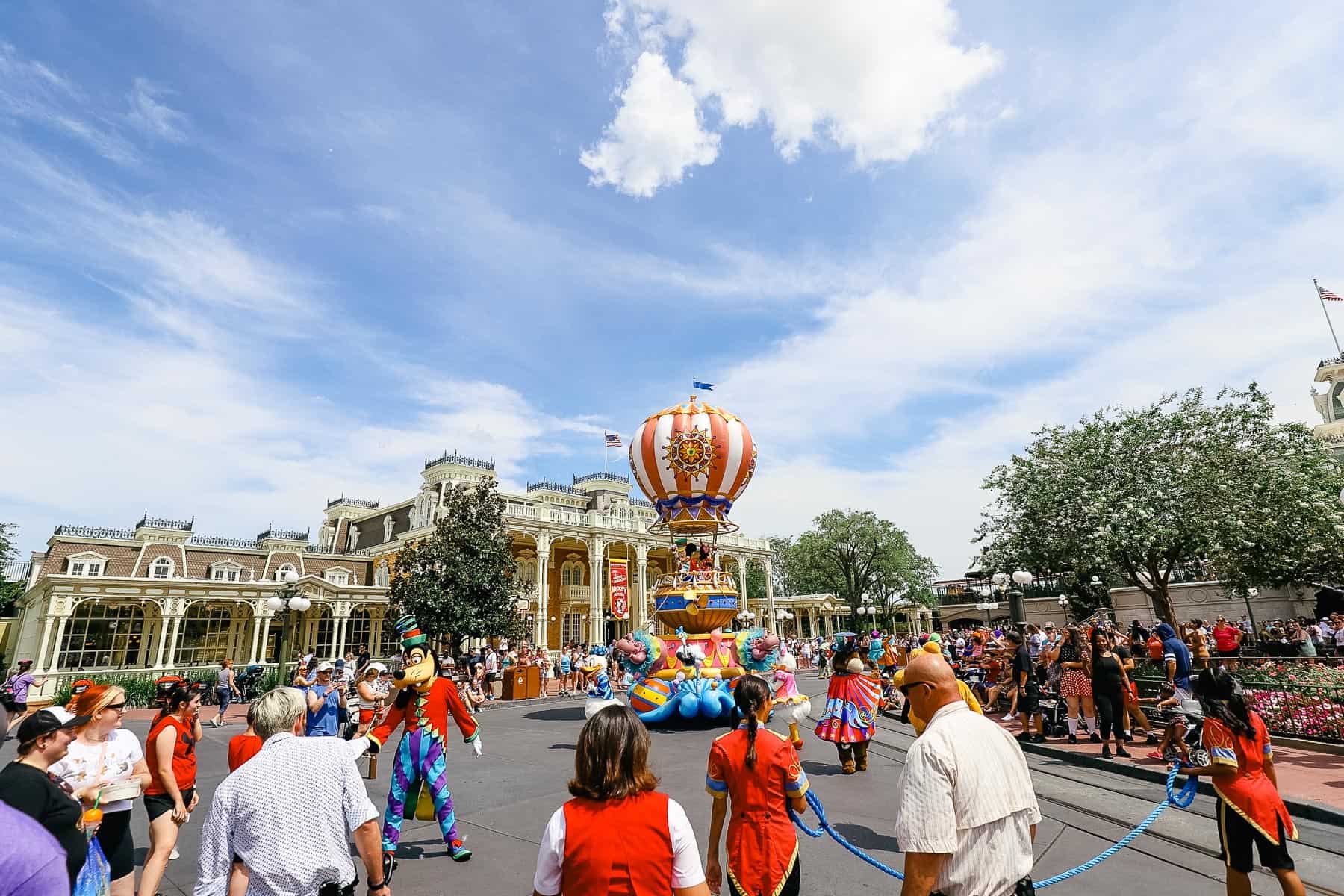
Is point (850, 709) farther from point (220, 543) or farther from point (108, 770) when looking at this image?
point (220, 543)

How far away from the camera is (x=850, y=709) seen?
8367mm

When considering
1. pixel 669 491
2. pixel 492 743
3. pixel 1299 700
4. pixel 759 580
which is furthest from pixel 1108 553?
pixel 759 580

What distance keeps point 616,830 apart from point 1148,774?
8305 millimetres

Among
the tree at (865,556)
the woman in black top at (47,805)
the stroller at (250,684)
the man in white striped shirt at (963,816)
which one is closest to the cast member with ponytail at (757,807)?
the man in white striped shirt at (963,816)

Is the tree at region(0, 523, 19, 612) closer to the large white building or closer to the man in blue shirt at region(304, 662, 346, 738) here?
the large white building

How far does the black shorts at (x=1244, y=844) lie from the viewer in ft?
12.4

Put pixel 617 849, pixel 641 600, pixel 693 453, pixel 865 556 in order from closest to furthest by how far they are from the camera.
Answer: pixel 617 849 < pixel 693 453 < pixel 641 600 < pixel 865 556

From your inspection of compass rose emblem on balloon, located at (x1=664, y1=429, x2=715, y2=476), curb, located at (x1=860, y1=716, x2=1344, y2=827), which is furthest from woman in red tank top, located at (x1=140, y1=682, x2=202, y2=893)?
compass rose emblem on balloon, located at (x1=664, y1=429, x2=715, y2=476)

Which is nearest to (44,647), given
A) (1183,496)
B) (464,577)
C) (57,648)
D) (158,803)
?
(57,648)

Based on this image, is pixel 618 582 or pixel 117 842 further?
pixel 618 582

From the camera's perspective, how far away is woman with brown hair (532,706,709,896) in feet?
6.78

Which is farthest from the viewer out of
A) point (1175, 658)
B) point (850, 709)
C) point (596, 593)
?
point (596, 593)

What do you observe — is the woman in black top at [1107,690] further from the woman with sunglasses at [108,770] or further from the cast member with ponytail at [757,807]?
the woman with sunglasses at [108,770]

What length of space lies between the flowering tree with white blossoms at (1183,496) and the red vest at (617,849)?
18.8 meters
